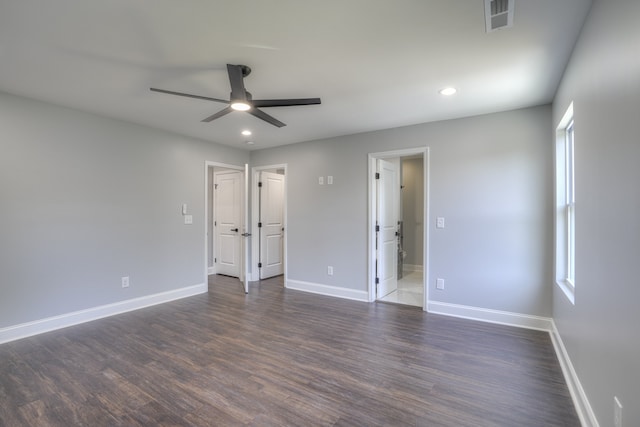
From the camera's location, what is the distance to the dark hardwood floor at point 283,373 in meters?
1.94

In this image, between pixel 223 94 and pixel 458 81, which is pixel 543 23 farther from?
pixel 223 94

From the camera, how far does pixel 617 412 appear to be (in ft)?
4.36

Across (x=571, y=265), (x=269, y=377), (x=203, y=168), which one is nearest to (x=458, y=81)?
(x=571, y=265)

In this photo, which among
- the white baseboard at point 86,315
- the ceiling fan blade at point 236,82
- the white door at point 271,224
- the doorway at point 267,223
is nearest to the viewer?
the ceiling fan blade at point 236,82

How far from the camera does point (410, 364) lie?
2.57 m

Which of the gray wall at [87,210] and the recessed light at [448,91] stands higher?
the recessed light at [448,91]

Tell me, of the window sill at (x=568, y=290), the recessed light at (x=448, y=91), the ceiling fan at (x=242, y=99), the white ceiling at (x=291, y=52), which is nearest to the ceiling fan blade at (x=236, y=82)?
the ceiling fan at (x=242, y=99)

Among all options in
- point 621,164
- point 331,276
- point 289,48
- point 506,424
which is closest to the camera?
point 621,164

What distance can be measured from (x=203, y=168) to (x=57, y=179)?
73.3 inches

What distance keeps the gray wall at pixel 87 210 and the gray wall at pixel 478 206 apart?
238 centimetres

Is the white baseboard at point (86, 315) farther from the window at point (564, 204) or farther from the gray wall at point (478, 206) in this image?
the window at point (564, 204)

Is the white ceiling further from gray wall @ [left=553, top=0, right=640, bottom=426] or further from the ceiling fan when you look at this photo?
gray wall @ [left=553, top=0, right=640, bottom=426]

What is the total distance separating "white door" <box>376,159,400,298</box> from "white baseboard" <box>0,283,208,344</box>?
9.58ft

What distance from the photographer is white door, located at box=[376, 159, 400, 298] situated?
4.51 m
